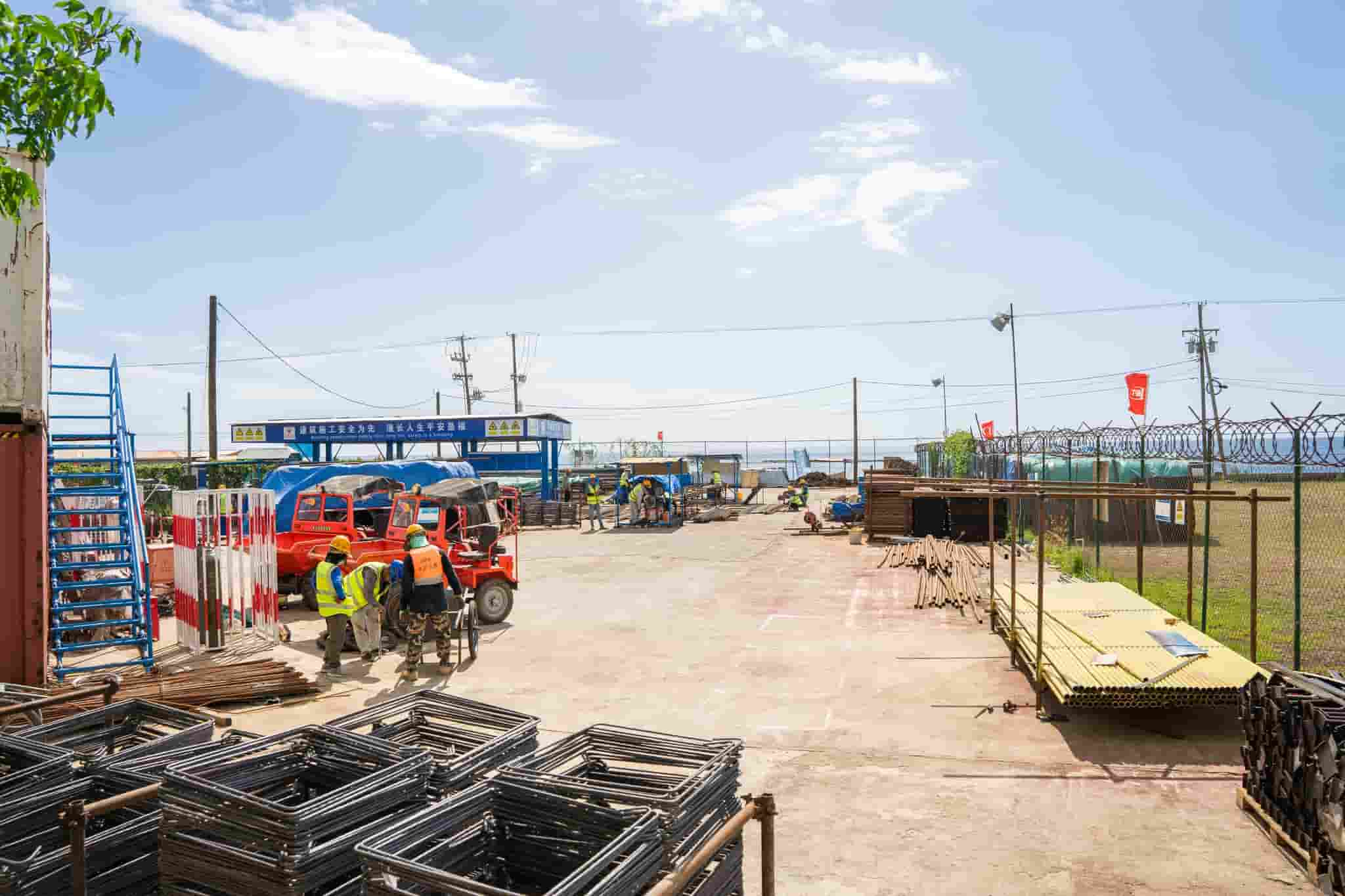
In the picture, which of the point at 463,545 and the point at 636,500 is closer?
the point at 463,545

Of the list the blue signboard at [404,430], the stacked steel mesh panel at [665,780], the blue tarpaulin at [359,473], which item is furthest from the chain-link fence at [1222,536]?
the blue signboard at [404,430]

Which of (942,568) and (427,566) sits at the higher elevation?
(427,566)

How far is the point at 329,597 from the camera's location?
12.2 m

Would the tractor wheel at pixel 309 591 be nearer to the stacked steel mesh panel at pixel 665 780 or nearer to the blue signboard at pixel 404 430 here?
the stacked steel mesh panel at pixel 665 780

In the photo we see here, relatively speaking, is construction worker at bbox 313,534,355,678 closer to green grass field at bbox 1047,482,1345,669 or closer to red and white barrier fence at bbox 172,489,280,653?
red and white barrier fence at bbox 172,489,280,653

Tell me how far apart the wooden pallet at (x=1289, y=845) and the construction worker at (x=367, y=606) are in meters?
9.80

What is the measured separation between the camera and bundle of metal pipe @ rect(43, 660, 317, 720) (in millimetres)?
9867

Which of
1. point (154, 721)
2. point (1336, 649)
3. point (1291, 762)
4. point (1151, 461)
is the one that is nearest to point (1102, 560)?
point (1151, 461)

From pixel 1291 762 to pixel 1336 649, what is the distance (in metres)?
7.12

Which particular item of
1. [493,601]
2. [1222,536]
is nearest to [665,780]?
[493,601]

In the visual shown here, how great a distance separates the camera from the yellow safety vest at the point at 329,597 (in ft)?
39.9

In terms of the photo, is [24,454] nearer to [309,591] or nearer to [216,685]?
[216,685]

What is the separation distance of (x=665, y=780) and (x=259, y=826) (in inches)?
78.6

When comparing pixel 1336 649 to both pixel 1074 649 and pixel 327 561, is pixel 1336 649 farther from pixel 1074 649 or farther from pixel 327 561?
pixel 327 561
